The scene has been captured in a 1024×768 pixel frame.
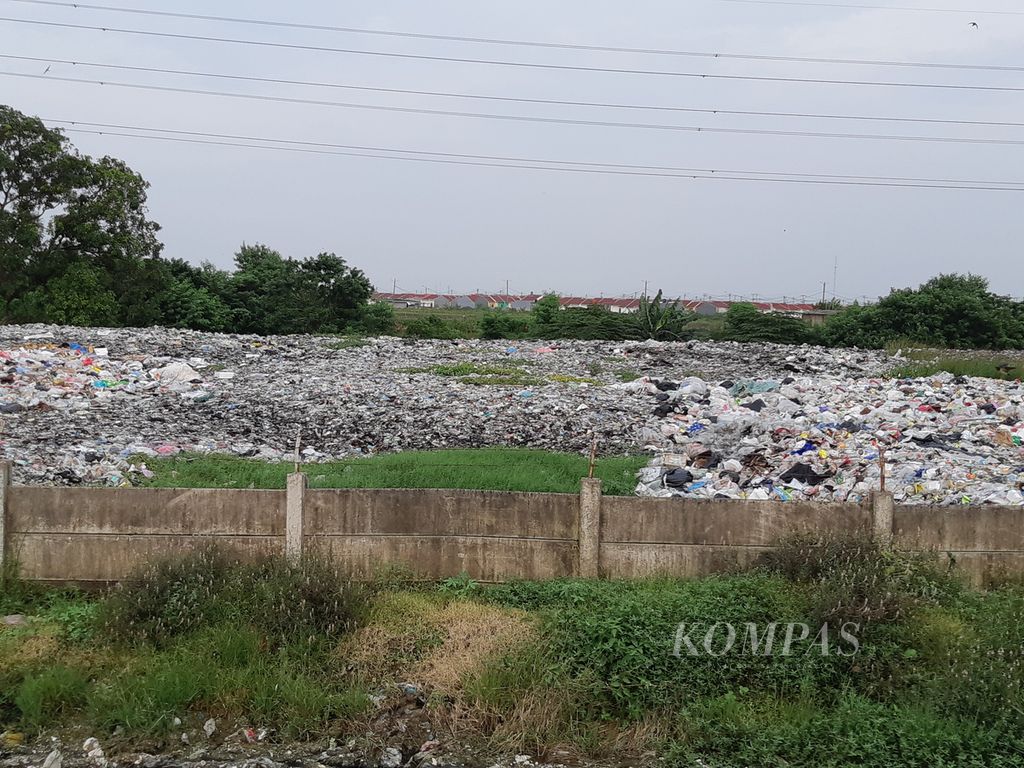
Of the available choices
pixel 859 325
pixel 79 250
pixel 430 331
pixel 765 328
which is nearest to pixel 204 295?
pixel 79 250

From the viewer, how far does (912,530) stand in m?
6.11

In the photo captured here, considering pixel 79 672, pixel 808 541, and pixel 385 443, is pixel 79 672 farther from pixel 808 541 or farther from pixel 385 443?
pixel 385 443

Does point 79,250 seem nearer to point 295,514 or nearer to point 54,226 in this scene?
point 54,226

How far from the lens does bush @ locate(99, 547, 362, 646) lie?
505 cm

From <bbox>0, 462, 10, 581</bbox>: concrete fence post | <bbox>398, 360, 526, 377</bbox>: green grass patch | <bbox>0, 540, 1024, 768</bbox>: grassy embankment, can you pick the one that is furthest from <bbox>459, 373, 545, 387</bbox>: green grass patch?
<bbox>0, 462, 10, 581</bbox>: concrete fence post

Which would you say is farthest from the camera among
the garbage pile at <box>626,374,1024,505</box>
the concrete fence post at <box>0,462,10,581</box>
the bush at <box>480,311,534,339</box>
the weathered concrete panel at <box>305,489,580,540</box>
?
the bush at <box>480,311,534,339</box>

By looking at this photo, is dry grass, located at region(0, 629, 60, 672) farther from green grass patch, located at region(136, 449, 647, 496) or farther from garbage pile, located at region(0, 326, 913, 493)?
garbage pile, located at region(0, 326, 913, 493)

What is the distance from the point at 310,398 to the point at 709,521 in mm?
8683

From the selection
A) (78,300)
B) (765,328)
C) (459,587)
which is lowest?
(459,587)

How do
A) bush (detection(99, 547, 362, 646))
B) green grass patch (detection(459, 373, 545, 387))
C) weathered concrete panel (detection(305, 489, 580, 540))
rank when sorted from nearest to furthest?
bush (detection(99, 547, 362, 646))
weathered concrete panel (detection(305, 489, 580, 540))
green grass patch (detection(459, 373, 545, 387))

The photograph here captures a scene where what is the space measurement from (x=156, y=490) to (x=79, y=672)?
1394 millimetres

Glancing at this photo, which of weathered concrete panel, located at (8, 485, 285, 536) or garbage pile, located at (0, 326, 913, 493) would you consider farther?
garbage pile, located at (0, 326, 913, 493)

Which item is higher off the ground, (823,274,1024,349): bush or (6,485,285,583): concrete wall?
(823,274,1024,349): bush

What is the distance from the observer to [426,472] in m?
8.64
